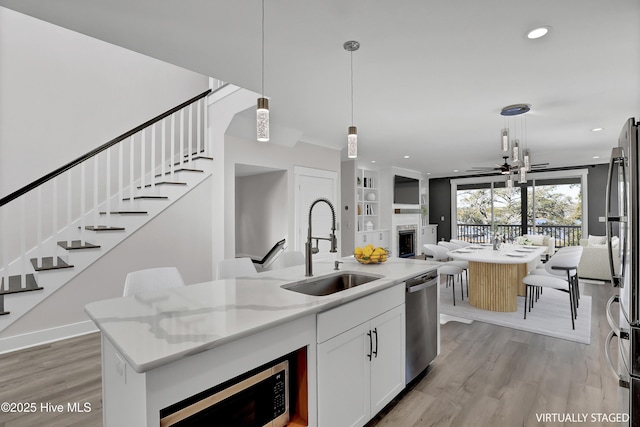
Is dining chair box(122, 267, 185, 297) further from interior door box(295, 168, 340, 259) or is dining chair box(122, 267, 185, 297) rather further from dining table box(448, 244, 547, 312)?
dining table box(448, 244, 547, 312)

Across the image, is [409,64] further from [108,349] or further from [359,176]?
[359,176]

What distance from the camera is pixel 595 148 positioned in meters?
6.06

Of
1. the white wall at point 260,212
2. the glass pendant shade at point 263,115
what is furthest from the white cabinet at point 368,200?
the glass pendant shade at point 263,115

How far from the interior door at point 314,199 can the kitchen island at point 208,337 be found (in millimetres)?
3300

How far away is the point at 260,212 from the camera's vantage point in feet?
18.6

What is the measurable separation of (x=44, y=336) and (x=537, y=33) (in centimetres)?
500

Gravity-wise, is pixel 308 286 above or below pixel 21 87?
below

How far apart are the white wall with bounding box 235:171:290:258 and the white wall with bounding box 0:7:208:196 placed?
198 cm

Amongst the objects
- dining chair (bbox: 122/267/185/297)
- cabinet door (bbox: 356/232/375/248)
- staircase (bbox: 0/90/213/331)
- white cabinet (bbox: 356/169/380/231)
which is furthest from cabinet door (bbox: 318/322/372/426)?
white cabinet (bbox: 356/169/380/231)

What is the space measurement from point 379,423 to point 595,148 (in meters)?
6.90

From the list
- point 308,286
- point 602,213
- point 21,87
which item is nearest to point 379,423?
point 308,286

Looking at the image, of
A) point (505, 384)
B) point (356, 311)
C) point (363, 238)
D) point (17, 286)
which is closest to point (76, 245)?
point (17, 286)

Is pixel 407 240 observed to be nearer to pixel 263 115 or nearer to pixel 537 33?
pixel 537 33

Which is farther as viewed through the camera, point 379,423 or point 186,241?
point 186,241
